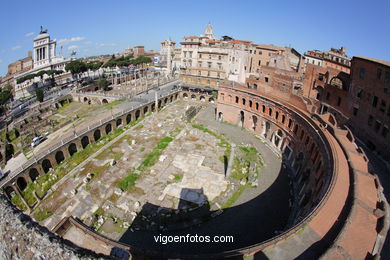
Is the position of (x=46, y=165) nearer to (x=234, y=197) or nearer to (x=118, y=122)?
(x=118, y=122)

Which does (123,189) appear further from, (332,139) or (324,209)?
(332,139)

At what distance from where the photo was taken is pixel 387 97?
25453 mm

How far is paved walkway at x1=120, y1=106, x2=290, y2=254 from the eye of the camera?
19.8m

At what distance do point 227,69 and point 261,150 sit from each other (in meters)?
31.8

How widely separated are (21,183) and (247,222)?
1059 inches

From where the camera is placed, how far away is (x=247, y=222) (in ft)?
71.9

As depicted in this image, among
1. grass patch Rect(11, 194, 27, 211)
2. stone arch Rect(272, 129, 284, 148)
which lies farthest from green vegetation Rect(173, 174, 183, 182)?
stone arch Rect(272, 129, 284, 148)

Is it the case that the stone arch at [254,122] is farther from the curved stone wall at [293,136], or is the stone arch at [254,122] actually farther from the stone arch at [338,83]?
the stone arch at [338,83]

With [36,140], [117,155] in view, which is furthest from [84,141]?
[117,155]

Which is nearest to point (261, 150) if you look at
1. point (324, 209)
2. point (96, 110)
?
point (324, 209)

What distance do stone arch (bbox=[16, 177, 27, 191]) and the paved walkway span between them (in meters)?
16.0

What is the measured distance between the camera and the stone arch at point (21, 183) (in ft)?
87.3

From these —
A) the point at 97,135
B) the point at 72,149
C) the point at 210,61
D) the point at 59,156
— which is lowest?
the point at 59,156

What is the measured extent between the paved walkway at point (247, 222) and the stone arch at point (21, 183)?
1600 centimetres
